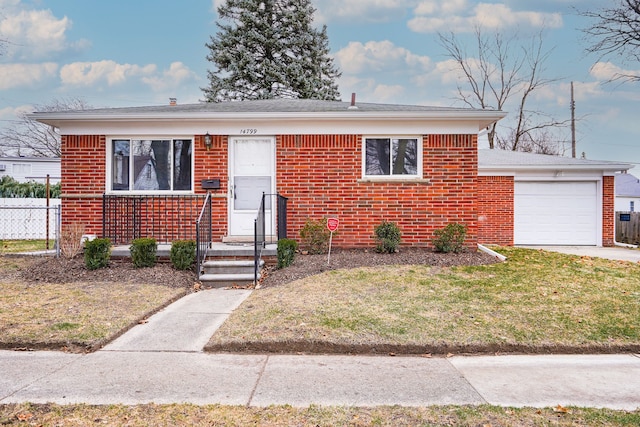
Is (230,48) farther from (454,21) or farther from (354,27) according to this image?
(454,21)

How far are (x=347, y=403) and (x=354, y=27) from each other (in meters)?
25.2

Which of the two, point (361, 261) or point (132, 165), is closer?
point (361, 261)

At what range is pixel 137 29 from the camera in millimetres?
20984

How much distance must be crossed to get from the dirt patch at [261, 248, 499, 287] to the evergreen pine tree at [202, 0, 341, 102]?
19938 millimetres

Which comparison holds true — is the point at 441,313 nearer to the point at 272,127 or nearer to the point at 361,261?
the point at 361,261

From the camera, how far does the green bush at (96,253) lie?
815 cm

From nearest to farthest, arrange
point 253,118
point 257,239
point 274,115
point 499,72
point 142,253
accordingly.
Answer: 1. point 142,253
2. point 257,239
3. point 274,115
4. point 253,118
5. point 499,72

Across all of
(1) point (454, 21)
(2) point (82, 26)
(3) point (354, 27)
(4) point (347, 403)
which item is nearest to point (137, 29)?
(2) point (82, 26)

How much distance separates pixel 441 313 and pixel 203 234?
17.4ft

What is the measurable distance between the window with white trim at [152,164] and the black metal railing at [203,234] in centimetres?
85

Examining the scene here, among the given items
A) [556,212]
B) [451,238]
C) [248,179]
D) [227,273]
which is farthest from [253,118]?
[556,212]

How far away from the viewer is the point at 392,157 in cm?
999

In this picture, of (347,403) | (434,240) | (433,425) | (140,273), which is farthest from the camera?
(434,240)

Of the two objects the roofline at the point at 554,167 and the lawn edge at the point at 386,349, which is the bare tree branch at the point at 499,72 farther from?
the lawn edge at the point at 386,349
